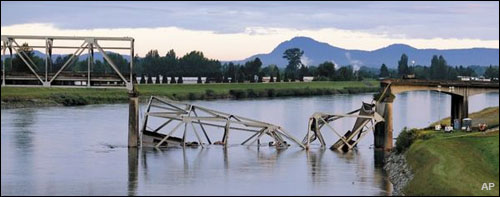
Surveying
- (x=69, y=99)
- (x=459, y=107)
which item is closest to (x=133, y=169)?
(x=459, y=107)

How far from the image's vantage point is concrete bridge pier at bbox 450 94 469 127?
8706 cm

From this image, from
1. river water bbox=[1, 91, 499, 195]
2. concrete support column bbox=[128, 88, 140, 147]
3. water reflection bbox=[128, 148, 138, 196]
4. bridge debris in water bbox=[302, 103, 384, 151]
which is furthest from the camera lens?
bridge debris in water bbox=[302, 103, 384, 151]

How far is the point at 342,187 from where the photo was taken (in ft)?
201

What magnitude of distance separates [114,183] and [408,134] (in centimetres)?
2445

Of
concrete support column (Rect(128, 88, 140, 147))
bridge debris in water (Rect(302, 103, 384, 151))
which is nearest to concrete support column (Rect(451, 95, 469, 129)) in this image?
bridge debris in water (Rect(302, 103, 384, 151))

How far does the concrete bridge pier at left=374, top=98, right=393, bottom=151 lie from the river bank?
605cm

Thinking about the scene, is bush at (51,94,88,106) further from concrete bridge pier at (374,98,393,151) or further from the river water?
concrete bridge pier at (374,98,393,151)

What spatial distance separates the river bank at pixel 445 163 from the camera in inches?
2088

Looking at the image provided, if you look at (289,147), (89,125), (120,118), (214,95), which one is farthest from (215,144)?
(214,95)

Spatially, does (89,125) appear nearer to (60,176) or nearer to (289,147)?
(289,147)

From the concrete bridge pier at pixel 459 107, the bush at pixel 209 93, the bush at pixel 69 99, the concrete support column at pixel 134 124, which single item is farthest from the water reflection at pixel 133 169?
the bush at pixel 209 93

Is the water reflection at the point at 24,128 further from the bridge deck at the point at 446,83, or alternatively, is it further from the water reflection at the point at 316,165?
the bridge deck at the point at 446,83

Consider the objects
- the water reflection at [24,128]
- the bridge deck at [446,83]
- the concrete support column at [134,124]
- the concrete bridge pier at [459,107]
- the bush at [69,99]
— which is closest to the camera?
the water reflection at [24,128]

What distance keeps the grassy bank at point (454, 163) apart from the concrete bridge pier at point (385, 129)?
362 inches
